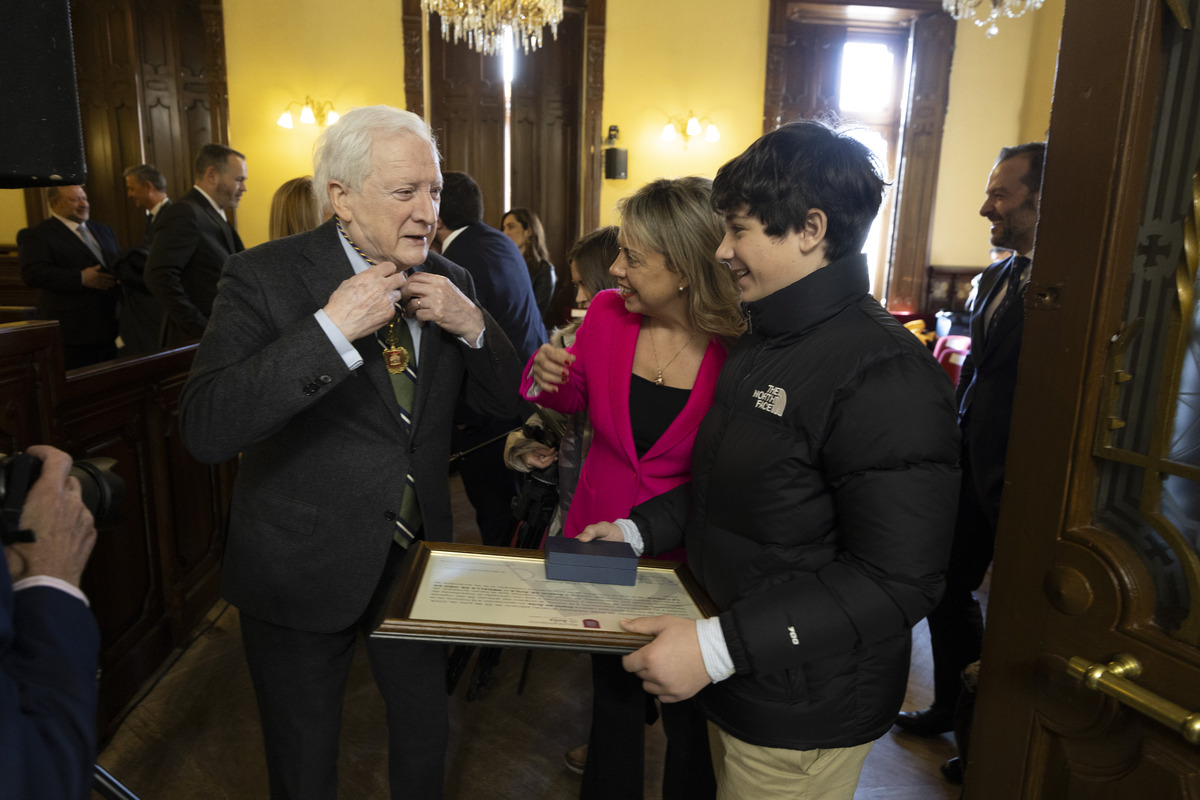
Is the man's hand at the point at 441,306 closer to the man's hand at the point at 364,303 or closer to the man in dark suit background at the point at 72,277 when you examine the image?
the man's hand at the point at 364,303

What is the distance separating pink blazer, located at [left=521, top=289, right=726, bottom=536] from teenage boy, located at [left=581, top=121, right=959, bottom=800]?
1.22 feet

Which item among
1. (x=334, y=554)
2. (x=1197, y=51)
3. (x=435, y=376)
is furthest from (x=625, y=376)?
(x=1197, y=51)

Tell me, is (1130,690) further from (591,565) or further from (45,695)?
(45,695)

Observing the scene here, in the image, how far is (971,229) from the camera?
318 inches

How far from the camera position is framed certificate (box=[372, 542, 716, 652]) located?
3.25 ft

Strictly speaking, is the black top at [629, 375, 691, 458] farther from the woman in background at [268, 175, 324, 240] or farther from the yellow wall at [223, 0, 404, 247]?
the yellow wall at [223, 0, 404, 247]

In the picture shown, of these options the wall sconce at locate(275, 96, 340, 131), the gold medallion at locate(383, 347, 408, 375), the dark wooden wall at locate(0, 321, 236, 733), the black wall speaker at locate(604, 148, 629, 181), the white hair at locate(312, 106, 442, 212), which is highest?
the wall sconce at locate(275, 96, 340, 131)

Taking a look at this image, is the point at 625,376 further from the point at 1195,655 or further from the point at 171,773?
the point at 171,773

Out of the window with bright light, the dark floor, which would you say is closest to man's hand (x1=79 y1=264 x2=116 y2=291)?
the dark floor

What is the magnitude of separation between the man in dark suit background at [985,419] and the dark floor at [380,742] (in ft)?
0.94

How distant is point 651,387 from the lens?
1694mm

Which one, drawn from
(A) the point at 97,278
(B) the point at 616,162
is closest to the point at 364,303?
(A) the point at 97,278

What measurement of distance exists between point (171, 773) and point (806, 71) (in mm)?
7974

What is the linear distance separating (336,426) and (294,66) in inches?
271
